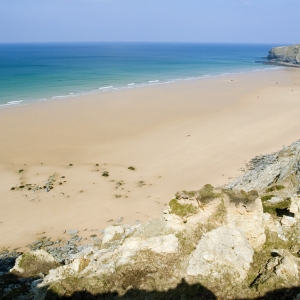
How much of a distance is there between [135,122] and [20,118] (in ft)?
55.1

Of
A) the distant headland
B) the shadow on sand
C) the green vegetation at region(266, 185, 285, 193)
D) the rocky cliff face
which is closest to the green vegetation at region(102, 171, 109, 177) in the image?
the green vegetation at region(266, 185, 285, 193)

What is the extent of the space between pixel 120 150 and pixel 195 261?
75.7ft

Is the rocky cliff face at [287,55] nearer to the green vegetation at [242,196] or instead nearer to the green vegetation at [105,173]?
the green vegetation at [105,173]

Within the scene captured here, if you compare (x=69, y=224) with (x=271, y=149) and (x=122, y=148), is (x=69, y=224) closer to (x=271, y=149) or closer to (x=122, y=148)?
(x=122, y=148)

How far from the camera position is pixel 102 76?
81.9 meters

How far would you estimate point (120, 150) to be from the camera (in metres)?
32.8

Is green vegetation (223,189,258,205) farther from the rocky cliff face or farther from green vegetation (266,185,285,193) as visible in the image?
the rocky cliff face

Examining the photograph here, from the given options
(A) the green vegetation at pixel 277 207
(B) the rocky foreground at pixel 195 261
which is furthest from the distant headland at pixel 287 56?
(B) the rocky foreground at pixel 195 261

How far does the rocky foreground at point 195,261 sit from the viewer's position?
9.85 metres

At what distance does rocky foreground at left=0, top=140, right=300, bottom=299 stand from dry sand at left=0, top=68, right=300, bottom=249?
312 inches

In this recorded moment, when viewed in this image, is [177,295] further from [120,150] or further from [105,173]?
[120,150]

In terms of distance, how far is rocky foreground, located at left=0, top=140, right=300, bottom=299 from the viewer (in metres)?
9.85

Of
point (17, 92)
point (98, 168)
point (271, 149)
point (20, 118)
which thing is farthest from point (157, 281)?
point (17, 92)

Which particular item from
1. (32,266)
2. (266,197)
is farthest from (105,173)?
(266,197)
